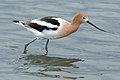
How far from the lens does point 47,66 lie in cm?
1098

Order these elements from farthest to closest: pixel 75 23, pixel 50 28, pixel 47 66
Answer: pixel 75 23, pixel 50 28, pixel 47 66

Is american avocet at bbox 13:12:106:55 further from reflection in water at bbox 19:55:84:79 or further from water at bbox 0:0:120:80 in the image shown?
reflection in water at bbox 19:55:84:79

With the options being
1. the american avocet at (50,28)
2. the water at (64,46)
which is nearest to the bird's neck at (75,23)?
the american avocet at (50,28)

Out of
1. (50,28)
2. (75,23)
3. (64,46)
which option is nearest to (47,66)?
(50,28)

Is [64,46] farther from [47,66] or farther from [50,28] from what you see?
[47,66]

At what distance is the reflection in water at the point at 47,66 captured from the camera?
10.4m

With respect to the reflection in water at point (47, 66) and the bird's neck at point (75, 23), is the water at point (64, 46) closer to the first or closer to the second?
the reflection in water at point (47, 66)

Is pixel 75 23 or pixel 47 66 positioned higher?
pixel 75 23

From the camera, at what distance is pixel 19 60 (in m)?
11.2

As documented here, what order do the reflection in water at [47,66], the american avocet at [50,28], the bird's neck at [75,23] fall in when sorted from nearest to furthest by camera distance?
the reflection in water at [47,66], the american avocet at [50,28], the bird's neck at [75,23]

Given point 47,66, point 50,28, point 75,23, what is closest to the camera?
point 47,66

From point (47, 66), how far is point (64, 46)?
4.71 feet

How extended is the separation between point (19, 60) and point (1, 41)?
4.10ft

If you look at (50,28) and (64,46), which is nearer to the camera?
(50,28)
